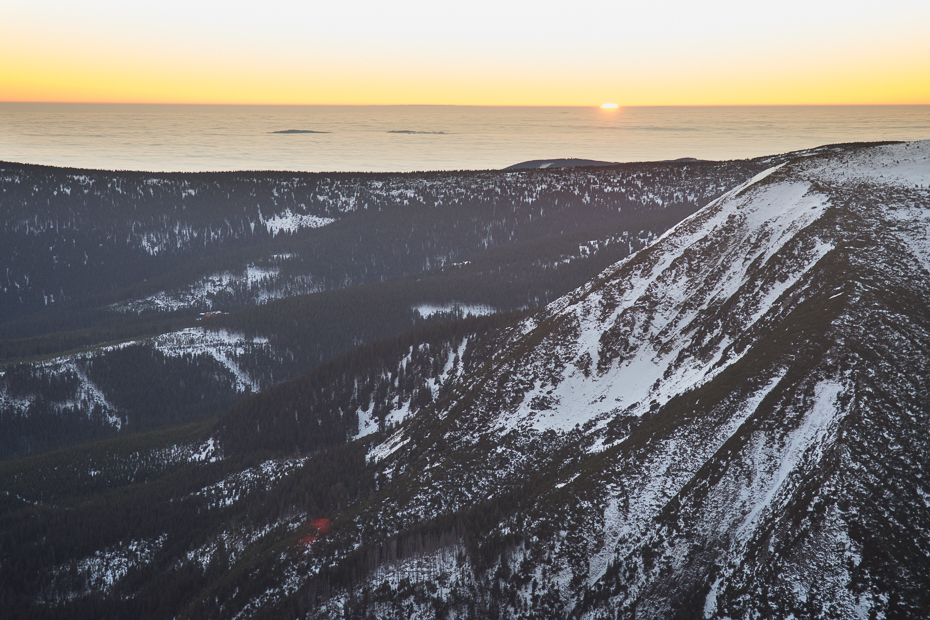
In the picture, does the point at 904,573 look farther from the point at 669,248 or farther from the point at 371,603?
the point at 669,248

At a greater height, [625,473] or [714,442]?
[714,442]

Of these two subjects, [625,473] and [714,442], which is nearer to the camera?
[714,442]

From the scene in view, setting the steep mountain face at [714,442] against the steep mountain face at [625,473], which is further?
the steep mountain face at [625,473]

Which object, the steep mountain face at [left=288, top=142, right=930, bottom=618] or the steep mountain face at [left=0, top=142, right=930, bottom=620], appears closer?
the steep mountain face at [left=288, top=142, right=930, bottom=618]
